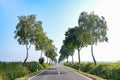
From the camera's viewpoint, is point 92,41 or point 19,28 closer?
point 92,41

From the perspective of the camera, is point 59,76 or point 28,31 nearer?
point 59,76

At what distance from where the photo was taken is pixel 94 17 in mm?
59438

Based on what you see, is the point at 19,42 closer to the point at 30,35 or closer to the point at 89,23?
the point at 30,35

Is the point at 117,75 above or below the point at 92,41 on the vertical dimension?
below

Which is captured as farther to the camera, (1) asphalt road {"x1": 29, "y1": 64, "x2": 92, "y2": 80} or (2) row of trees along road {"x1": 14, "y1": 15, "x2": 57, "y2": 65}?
(2) row of trees along road {"x1": 14, "y1": 15, "x2": 57, "y2": 65}

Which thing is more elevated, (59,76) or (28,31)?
(28,31)

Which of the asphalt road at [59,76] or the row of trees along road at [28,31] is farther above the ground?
the row of trees along road at [28,31]

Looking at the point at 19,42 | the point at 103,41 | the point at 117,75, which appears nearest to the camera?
the point at 117,75

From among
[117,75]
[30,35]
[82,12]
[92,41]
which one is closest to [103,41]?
[92,41]

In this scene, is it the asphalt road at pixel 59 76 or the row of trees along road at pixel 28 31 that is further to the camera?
the row of trees along road at pixel 28 31

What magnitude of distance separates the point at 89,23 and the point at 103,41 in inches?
196

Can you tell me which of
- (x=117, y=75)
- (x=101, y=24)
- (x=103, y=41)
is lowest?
(x=117, y=75)

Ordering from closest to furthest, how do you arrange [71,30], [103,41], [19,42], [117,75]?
[117,75] < [103,41] < [19,42] < [71,30]

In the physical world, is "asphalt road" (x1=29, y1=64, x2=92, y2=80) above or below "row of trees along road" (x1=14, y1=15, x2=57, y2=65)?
below
